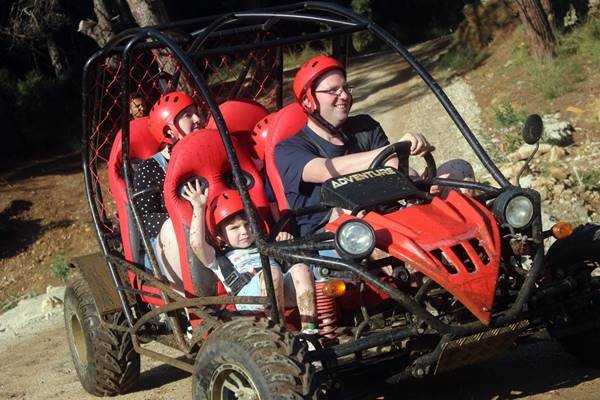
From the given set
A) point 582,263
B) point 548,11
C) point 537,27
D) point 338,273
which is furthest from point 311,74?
point 548,11

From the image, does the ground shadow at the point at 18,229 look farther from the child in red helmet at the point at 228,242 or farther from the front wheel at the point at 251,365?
the front wheel at the point at 251,365

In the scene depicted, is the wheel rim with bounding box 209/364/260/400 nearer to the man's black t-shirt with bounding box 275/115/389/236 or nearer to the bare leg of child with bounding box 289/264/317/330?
the bare leg of child with bounding box 289/264/317/330

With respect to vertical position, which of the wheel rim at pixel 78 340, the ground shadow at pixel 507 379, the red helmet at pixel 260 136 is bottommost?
the ground shadow at pixel 507 379

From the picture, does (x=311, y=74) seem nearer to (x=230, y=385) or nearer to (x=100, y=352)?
(x=230, y=385)

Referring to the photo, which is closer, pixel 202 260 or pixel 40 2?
pixel 202 260

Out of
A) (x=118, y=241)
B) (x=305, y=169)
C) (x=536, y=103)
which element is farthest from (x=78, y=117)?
(x=305, y=169)

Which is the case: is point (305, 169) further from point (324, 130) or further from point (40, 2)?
point (40, 2)

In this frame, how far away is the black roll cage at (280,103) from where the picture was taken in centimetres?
441

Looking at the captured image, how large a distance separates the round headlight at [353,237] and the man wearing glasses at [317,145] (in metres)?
1.06

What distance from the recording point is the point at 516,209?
189 inches

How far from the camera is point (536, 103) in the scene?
13.8 meters

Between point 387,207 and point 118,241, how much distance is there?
2363mm

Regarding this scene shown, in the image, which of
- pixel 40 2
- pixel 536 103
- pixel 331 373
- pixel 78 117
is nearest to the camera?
pixel 331 373

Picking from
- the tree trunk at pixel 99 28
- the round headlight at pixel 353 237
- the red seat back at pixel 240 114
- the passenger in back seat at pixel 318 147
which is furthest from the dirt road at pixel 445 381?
the tree trunk at pixel 99 28
